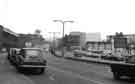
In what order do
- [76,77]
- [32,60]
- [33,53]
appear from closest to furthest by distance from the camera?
1. [76,77]
2. [32,60]
3. [33,53]

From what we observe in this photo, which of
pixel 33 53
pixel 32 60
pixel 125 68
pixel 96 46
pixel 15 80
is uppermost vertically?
pixel 33 53

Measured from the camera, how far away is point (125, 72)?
14.4 m

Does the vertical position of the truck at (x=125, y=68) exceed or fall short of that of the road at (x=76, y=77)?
it exceeds it

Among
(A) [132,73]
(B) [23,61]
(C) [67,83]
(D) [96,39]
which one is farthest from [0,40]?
(D) [96,39]

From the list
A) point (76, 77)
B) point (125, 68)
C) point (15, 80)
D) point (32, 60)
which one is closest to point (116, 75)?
point (125, 68)

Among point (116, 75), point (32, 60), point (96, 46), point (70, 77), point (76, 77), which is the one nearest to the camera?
point (116, 75)

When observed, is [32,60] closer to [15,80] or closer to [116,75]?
[15,80]

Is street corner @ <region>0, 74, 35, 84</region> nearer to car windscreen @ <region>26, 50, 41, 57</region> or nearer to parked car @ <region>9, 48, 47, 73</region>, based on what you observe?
parked car @ <region>9, 48, 47, 73</region>

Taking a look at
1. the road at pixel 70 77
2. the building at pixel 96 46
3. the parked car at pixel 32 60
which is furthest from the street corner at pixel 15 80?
the building at pixel 96 46

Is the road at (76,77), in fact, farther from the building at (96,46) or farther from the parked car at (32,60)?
the building at (96,46)

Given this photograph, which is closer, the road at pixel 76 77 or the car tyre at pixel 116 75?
the road at pixel 76 77

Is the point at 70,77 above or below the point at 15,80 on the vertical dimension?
below

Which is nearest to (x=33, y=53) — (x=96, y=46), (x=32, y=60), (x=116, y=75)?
(x=32, y=60)

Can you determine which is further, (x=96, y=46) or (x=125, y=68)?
(x=96, y=46)
